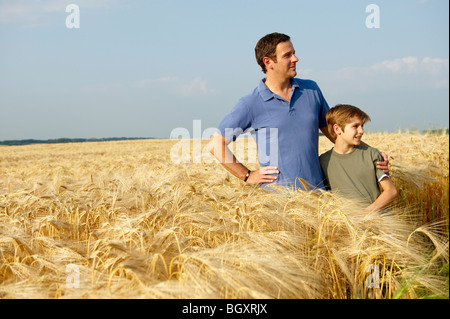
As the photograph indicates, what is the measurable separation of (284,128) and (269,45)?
704 millimetres

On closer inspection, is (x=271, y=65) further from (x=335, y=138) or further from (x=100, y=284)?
(x=100, y=284)

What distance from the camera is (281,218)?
2.24 meters

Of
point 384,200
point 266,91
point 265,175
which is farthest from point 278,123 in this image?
point 384,200

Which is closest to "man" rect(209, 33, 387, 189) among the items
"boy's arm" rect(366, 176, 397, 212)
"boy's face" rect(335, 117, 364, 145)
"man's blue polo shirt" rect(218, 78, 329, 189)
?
"man's blue polo shirt" rect(218, 78, 329, 189)

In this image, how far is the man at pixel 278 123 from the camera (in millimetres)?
3252

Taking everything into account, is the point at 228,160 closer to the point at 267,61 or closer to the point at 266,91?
the point at 266,91

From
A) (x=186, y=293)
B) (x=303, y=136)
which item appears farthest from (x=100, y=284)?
(x=303, y=136)

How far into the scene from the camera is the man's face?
10.6 ft

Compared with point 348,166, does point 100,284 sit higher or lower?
lower

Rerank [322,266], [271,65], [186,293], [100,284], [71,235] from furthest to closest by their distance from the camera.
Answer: [271,65], [71,235], [322,266], [100,284], [186,293]

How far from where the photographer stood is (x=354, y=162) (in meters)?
3.10

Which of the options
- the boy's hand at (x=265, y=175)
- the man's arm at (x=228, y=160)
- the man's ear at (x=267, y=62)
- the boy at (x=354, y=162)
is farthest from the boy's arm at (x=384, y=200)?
the man's ear at (x=267, y=62)

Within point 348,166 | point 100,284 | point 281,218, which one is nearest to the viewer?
point 100,284

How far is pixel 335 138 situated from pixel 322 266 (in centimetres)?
178
